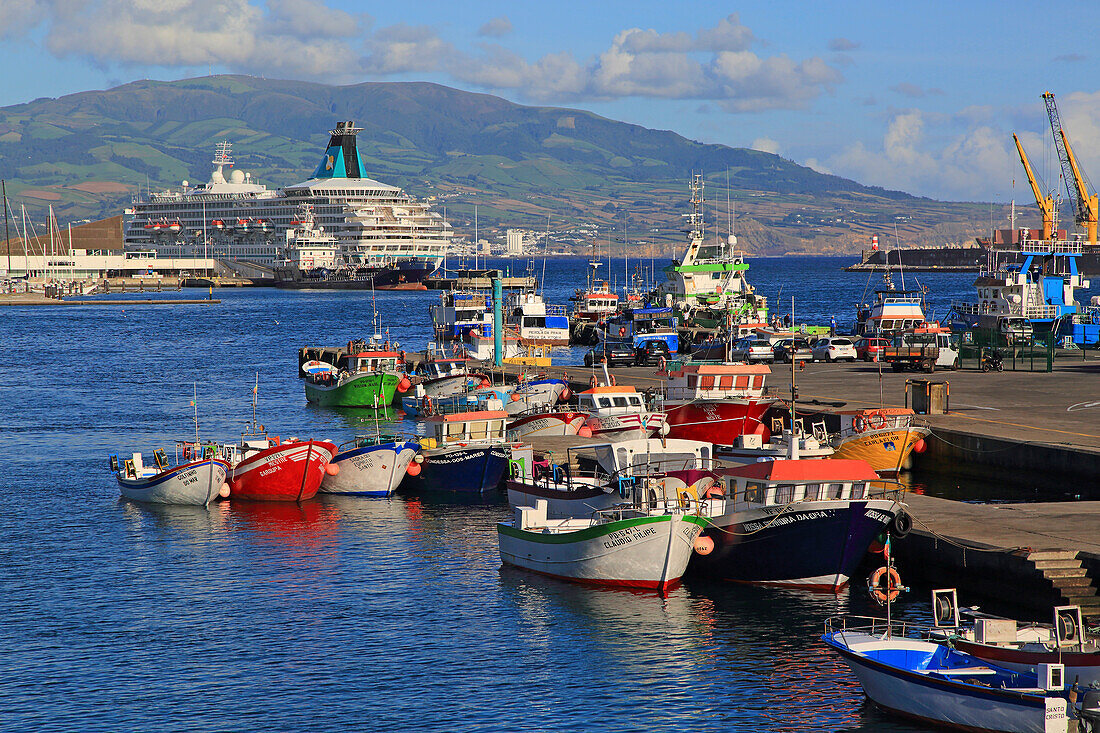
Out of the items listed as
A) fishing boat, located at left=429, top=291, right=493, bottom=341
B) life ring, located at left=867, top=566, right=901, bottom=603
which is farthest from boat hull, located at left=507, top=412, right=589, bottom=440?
fishing boat, located at left=429, top=291, right=493, bottom=341

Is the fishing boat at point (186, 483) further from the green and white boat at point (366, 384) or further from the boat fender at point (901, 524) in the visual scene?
the green and white boat at point (366, 384)

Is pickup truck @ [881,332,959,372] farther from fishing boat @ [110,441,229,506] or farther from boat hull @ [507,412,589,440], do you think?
fishing boat @ [110,441,229,506]

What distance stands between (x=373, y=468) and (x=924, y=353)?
95.8ft

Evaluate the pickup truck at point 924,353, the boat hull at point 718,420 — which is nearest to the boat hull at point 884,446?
the boat hull at point 718,420

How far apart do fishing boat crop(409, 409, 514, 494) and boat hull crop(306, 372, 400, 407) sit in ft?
70.5

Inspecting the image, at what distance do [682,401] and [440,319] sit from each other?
50372 millimetres

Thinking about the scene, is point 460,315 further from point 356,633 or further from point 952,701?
point 952,701

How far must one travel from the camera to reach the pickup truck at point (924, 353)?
183ft

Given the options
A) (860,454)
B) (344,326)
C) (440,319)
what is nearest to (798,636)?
(860,454)

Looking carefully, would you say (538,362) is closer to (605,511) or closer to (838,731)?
(605,511)

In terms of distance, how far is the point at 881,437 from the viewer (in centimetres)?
3759

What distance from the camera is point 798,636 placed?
23.5 m

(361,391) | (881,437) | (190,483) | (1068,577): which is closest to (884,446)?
(881,437)

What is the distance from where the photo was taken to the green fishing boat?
2373 inches
